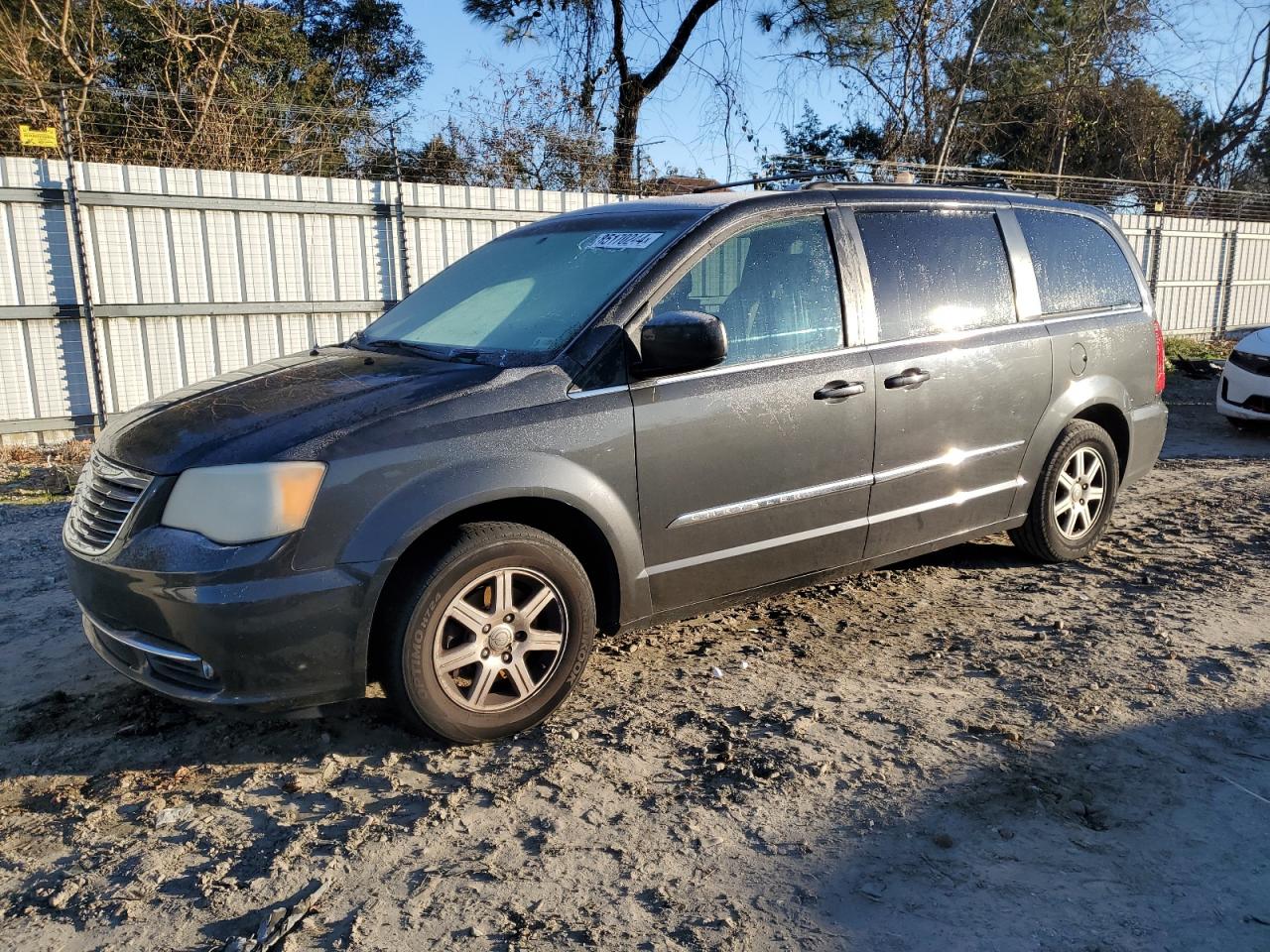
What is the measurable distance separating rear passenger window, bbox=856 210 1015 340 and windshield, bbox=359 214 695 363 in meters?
0.95

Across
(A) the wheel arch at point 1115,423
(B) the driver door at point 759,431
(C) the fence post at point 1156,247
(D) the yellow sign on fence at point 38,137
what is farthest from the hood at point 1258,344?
(D) the yellow sign on fence at point 38,137

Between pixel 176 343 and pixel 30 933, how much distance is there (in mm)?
7631

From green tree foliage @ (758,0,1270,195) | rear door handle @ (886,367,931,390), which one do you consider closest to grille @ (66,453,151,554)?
rear door handle @ (886,367,931,390)

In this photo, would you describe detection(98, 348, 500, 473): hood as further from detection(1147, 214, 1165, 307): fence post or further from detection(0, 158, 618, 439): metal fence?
detection(1147, 214, 1165, 307): fence post

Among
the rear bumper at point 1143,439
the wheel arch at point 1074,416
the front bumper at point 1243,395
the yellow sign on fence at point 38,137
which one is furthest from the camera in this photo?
the front bumper at point 1243,395

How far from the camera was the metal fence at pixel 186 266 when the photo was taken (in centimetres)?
833

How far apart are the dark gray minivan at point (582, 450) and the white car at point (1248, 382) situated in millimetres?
5190

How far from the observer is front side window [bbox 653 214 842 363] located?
12.0 feet

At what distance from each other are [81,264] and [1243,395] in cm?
1053

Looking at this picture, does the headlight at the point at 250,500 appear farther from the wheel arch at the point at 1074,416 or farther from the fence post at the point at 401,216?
the fence post at the point at 401,216

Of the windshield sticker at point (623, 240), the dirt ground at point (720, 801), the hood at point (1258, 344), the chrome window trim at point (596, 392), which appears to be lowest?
the dirt ground at point (720, 801)

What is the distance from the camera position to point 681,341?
10.8 ft

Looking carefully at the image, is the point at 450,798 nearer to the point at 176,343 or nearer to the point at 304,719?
the point at 304,719

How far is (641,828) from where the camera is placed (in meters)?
2.75
